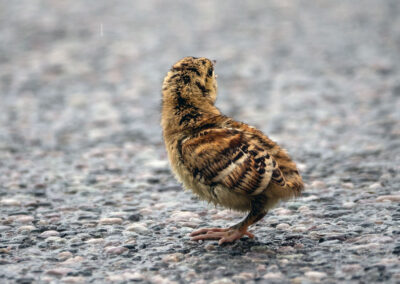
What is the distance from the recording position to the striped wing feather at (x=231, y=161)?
203 inches

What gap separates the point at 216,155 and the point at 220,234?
82 cm

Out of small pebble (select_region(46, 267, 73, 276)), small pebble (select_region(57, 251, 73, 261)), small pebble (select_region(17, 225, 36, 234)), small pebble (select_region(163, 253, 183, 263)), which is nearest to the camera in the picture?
small pebble (select_region(46, 267, 73, 276))

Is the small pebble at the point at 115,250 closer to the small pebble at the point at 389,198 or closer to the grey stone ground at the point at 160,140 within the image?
the grey stone ground at the point at 160,140

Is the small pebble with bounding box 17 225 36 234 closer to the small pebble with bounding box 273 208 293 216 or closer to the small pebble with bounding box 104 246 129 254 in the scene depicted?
the small pebble with bounding box 104 246 129 254

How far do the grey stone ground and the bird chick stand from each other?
1.50ft

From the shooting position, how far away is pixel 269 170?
5168 mm

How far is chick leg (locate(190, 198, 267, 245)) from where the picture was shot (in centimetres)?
538

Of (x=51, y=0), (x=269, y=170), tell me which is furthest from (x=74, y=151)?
(x=51, y=0)

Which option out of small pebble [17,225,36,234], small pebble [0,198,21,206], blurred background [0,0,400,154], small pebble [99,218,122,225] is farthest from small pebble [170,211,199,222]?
blurred background [0,0,400,154]

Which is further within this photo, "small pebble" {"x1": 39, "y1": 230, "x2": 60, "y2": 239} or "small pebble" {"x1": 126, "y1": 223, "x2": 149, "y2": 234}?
"small pebble" {"x1": 126, "y1": 223, "x2": 149, "y2": 234}

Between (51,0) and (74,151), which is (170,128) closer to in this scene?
(74,151)

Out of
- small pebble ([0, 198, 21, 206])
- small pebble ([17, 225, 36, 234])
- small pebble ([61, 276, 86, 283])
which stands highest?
small pebble ([0, 198, 21, 206])

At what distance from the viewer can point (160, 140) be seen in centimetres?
1030

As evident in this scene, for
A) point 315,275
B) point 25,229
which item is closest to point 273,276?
point 315,275
